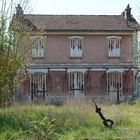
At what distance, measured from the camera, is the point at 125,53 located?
44.1 m

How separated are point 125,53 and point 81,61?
4.19 meters

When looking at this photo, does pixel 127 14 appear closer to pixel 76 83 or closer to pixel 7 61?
pixel 76 83

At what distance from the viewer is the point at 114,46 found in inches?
1741

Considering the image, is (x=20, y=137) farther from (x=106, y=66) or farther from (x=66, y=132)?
(x=106, y=66)

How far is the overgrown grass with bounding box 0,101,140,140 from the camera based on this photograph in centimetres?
1201

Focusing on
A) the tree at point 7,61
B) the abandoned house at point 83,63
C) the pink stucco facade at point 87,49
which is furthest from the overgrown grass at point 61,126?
the pink stucco facade at point 87,49

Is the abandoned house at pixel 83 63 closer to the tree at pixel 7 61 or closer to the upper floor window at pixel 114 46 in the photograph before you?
the upper floor window at pixel 114 46

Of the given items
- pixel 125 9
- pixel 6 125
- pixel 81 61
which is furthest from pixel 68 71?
pixel 6 125

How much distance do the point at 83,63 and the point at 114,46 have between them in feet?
11.0

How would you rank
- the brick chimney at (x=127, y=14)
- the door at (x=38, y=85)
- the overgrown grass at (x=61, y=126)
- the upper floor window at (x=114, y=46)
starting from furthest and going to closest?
the brick chimney at (x=127, y=14) < the upper floor window at (x=114, y=46) < the door at (x=38, y=85) < the overgrown grass at (x=61, y=126)

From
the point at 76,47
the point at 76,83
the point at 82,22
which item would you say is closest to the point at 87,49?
the point at 76,47

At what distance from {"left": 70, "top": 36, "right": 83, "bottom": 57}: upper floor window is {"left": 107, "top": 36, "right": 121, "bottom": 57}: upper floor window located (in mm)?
2648

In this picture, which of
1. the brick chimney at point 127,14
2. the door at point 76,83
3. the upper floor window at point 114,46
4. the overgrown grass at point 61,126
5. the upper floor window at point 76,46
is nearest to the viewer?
the overgrown grass at point 61,126

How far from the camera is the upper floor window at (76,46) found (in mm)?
43750
